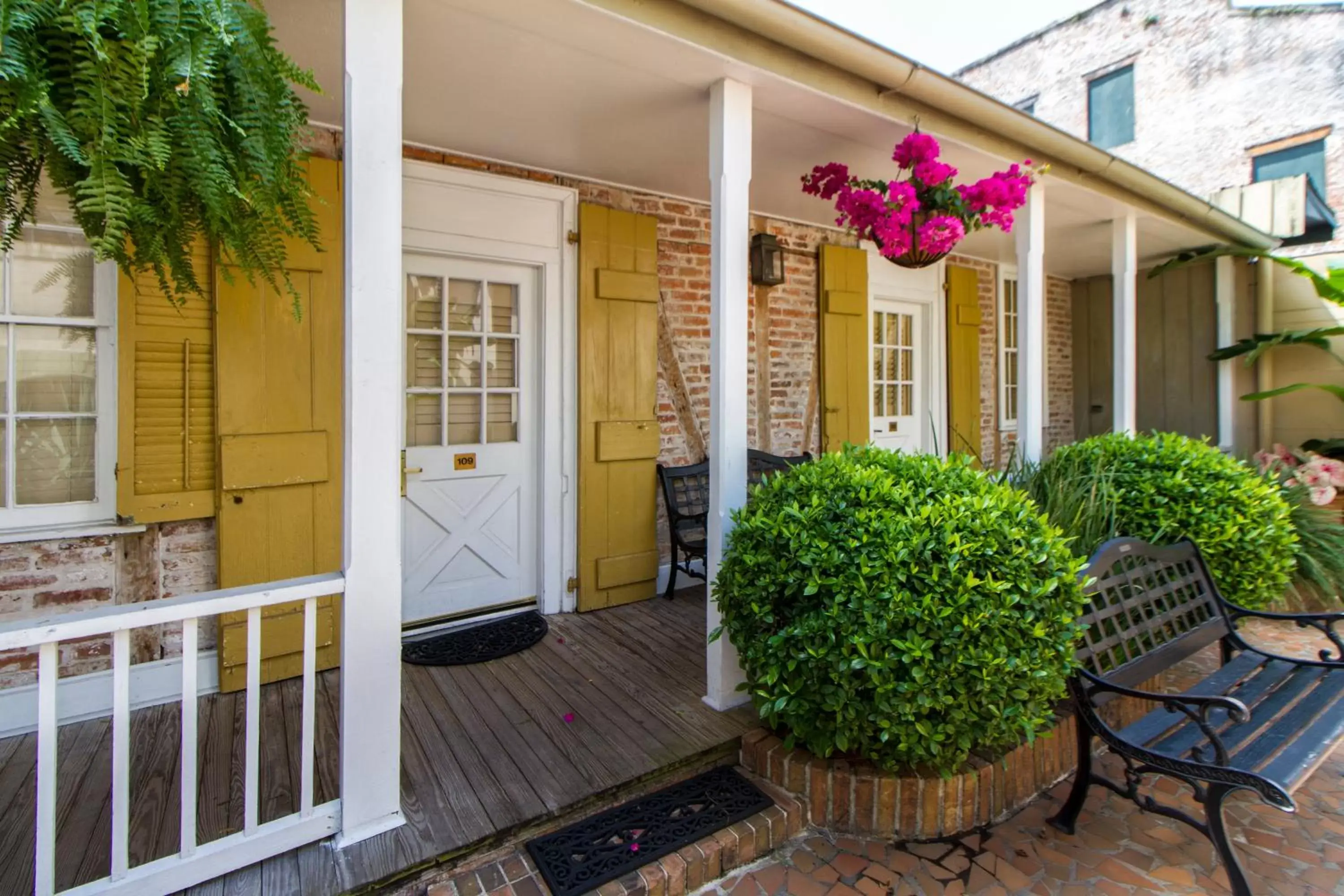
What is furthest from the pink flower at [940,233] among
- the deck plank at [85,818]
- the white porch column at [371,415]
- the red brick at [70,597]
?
the red brick at [70,597]

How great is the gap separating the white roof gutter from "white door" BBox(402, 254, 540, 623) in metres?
1.81

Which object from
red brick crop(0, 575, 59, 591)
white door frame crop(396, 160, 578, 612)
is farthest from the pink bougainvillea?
red brick crop(0, 575, 59, 591)

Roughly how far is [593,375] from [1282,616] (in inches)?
126

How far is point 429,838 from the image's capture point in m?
1.86

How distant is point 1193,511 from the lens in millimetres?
3133

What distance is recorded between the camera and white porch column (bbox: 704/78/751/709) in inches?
100

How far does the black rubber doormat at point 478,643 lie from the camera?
122 inches

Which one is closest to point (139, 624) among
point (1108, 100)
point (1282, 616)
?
point (1282, 616)

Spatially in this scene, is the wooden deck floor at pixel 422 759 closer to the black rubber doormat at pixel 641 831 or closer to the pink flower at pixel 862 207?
the black rubber doormat at pixel 641 831

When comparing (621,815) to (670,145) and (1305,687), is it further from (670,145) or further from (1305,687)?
(670,145)

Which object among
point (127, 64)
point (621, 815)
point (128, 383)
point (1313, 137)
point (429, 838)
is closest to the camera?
point (127, 64)

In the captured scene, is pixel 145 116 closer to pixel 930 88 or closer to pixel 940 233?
pixel 940 233

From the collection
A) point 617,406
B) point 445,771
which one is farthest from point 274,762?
point 617,406

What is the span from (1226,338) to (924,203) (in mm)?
4653
